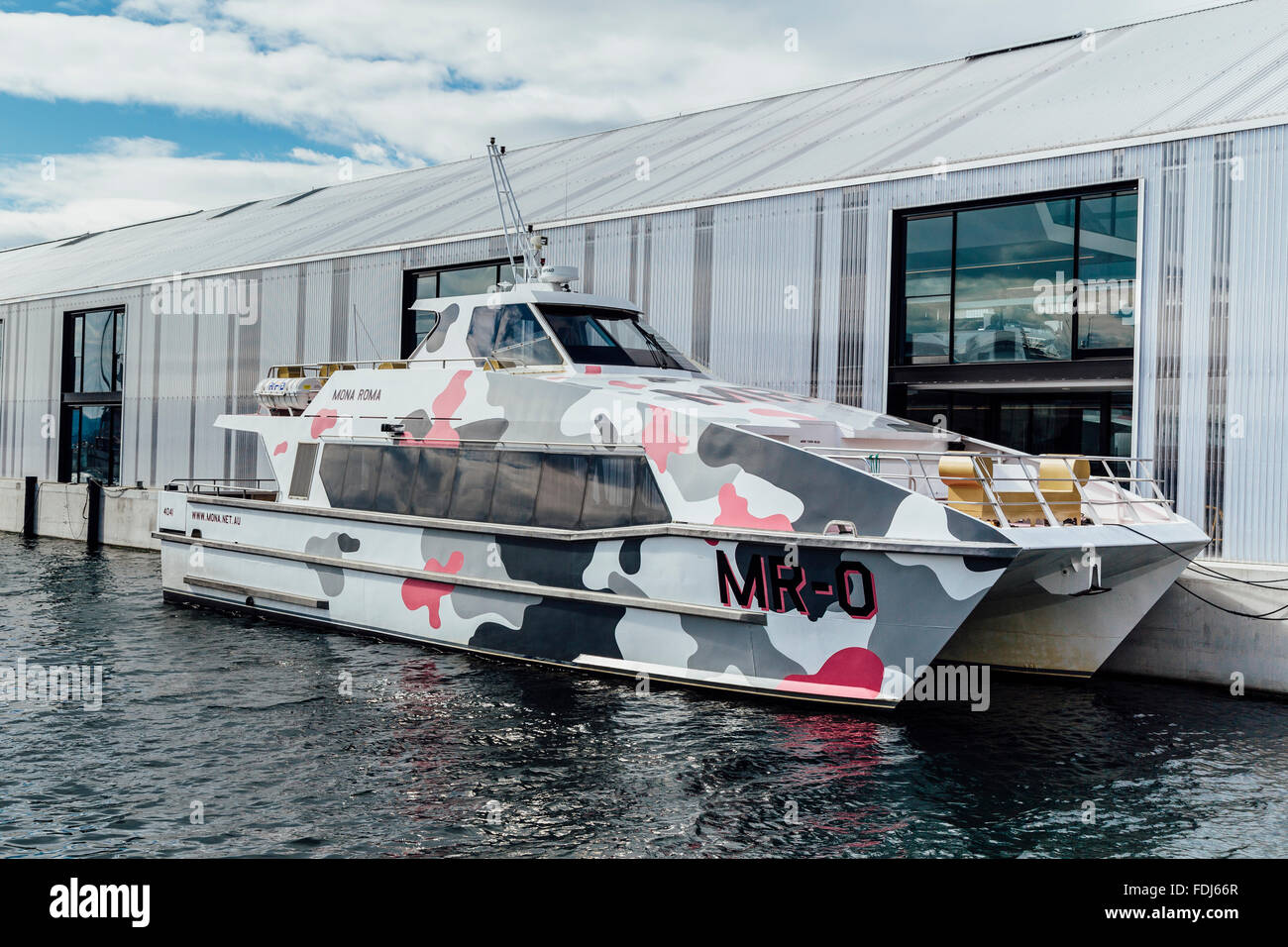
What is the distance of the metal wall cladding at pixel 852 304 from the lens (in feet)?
35.1

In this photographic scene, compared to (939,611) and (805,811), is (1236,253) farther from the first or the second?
(805,811)

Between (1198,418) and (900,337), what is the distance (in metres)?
3.70

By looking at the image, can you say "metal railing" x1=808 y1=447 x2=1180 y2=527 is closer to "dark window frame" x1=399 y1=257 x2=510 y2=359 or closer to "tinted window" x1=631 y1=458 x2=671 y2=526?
"tinted window" x1=631 y1=458 x2=671 y2=526

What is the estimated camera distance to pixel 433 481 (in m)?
11.2

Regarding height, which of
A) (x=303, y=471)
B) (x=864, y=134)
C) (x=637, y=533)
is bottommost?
(x=637, y=533)

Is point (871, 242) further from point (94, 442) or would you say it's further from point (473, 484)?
point (94, 442)

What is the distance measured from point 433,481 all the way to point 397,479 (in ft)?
1.87

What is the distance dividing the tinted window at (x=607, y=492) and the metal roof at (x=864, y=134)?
608cm

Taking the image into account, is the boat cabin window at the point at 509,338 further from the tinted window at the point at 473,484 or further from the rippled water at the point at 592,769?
the rippled water at the point at 592,769

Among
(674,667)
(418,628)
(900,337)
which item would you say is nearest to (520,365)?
(418,628)

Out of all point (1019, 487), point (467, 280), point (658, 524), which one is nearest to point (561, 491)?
point (658, 524)

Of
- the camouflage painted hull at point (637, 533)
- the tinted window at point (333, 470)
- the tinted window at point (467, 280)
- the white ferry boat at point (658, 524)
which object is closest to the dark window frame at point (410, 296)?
the tinted window at point (467, 280)

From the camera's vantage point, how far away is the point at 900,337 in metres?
13.6

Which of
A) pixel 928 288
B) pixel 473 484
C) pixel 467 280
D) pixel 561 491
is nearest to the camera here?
pixel 561 491
